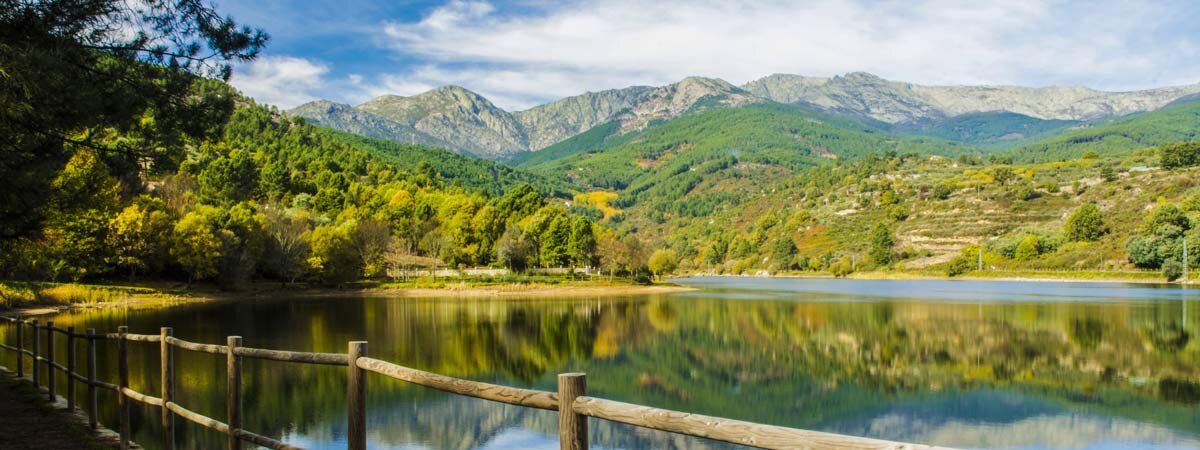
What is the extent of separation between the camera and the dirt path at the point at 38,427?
35.0 ft

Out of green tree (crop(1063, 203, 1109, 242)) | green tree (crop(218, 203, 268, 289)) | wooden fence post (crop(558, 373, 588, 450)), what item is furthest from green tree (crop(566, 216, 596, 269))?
wooden fence post (crop(558, 373, 588, 450))

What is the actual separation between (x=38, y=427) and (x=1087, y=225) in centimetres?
13696

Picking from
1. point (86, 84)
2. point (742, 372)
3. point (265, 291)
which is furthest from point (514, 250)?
point (86, 84)

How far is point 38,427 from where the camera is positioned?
11.7 m

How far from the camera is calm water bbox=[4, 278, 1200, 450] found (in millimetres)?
17859

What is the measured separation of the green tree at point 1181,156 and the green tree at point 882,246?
49.4 meters

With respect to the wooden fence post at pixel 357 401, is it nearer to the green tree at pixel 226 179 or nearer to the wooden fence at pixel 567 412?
the wooden fence at pixel 567 412

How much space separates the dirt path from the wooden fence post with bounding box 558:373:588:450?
8.85 m

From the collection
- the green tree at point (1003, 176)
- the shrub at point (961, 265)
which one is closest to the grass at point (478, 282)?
the shrub at point (961, 265)

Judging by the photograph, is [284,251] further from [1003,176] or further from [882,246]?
[1003,176]

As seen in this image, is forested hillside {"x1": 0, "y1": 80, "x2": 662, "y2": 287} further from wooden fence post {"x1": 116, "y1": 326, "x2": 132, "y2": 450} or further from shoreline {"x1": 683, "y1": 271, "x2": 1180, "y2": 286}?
shoreline {"x1": 683, "y1": 271, "x2": 1180, "y2": 286}

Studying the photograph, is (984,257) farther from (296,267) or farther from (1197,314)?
(296,267)

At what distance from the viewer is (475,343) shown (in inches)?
1331

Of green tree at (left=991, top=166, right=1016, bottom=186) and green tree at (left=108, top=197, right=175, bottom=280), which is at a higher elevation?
green tree at (left=991, top=166, right=1016, bottom=186)
